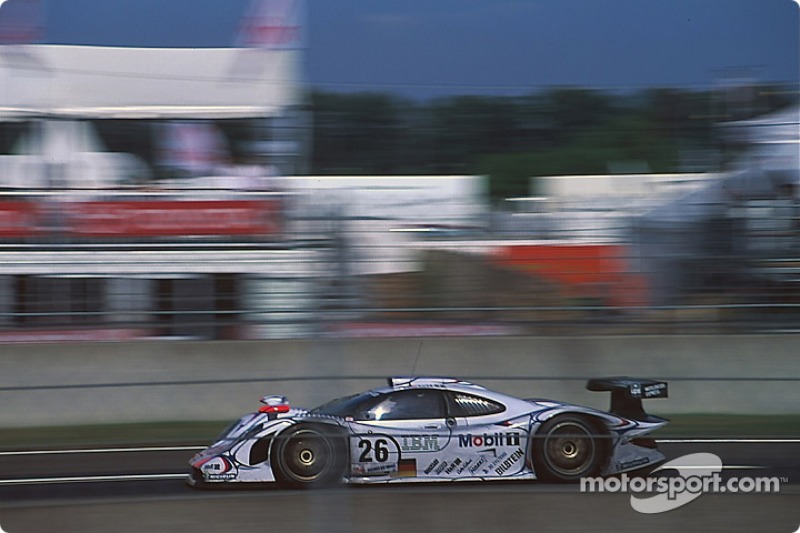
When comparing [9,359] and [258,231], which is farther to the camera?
[258,231]

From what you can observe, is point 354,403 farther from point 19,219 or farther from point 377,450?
point 19,219

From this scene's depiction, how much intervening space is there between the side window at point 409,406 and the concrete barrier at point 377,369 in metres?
0.23

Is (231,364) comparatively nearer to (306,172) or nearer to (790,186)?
(306,172)

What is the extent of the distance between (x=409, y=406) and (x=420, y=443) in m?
0.27

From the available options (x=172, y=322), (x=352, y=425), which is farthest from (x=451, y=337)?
(x=172, y=322)

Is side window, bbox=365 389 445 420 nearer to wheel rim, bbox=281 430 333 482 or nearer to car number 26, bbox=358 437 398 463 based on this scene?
car number 26, bbox=358 437 398 463

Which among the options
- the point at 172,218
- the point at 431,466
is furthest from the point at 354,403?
the point at 172,218

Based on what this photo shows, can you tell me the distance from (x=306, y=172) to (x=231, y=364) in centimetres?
150

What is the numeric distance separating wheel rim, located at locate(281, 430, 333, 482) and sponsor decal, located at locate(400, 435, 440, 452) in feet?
1.65

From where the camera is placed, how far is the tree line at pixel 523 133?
6531 millimetres

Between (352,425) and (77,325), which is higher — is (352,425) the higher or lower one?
the lower one

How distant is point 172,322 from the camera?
17.9ft

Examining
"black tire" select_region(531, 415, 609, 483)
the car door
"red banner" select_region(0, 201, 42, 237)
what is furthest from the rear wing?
"red banner" select_region(0, 201, 42, 237)

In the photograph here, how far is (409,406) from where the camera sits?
5531mm
